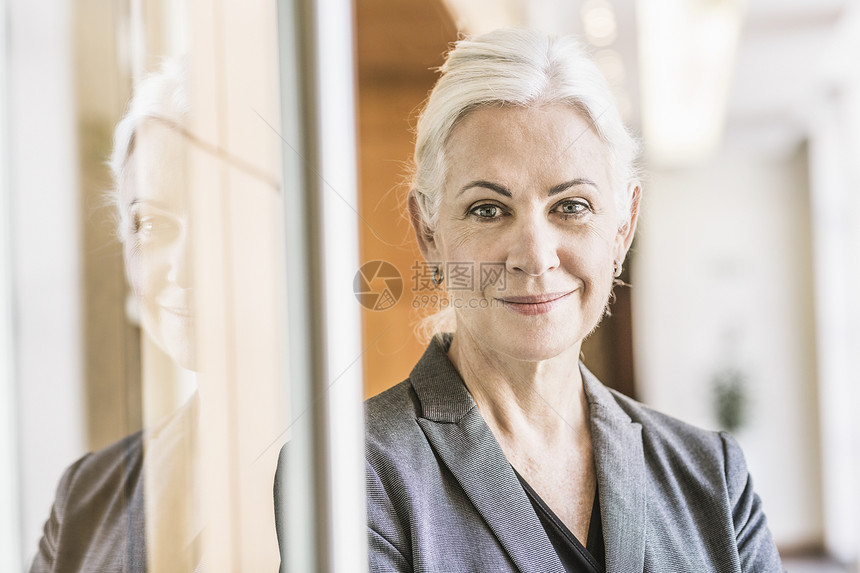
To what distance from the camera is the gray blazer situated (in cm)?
51

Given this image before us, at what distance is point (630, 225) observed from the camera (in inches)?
20.6

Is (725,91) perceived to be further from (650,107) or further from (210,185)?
(210,185)

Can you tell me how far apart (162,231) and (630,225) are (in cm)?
41

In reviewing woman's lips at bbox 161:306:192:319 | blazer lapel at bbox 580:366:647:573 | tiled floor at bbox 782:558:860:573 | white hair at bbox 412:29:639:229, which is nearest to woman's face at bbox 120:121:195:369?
woman's lips at bbox 161:306:192:319

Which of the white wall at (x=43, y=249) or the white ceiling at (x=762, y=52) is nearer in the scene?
the white ceiling at (x=762, y=52)

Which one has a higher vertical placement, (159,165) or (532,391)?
(159,165)

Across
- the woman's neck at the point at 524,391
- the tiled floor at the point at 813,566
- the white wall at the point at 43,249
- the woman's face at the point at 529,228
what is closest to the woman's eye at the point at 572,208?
the woman's face at the point at 529,228

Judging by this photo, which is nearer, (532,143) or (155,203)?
(532,143)

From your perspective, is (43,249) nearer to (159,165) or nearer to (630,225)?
(159,165)

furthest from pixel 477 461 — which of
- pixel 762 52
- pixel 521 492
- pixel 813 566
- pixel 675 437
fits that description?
pixel 762 52

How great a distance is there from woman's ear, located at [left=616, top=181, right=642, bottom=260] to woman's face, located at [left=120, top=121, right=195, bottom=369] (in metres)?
0.38

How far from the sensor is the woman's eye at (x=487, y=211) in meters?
0.51

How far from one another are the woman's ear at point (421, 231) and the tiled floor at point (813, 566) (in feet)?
1.18

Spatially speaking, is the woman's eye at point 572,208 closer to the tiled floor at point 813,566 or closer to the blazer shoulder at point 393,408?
the blazer shoulder at point 393,408
